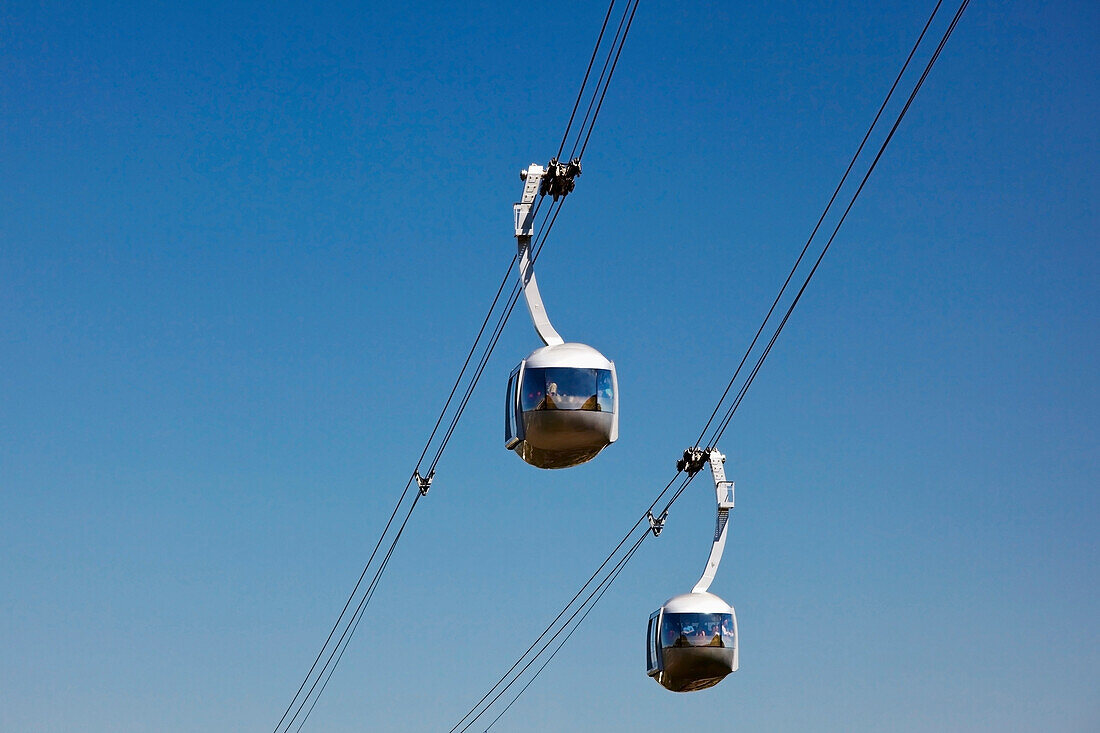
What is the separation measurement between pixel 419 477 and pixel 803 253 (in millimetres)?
10951

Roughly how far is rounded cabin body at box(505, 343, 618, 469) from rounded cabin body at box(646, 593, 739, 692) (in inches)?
250

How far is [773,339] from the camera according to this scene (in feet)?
65.6

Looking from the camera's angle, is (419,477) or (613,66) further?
(419,477)

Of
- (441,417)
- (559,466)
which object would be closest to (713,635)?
(559,466)

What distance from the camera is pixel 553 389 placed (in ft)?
47.2

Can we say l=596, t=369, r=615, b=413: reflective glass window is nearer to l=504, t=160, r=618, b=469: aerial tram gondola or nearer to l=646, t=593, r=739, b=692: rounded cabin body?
l=504, t=160, r=618, b=469: aerial tram gondola

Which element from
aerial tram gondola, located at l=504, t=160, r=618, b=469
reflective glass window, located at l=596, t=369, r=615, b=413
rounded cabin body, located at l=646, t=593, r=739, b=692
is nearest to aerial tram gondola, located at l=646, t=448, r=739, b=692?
rounded cabin body, located at l=646, t=593, r=739, b=692

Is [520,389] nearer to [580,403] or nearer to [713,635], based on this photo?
Answer: [580,403]

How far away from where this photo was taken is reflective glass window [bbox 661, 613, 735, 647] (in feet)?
66.7

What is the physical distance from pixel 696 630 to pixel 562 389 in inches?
282

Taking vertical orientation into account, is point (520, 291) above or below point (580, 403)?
above

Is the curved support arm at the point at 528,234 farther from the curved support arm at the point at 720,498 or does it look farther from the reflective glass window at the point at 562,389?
the curved support arm at the point at 720,498

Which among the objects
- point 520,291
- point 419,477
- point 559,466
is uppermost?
point 419,477

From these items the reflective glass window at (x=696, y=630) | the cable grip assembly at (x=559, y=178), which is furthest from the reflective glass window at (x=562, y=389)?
the reflective glass window at (x=696, y=630)
